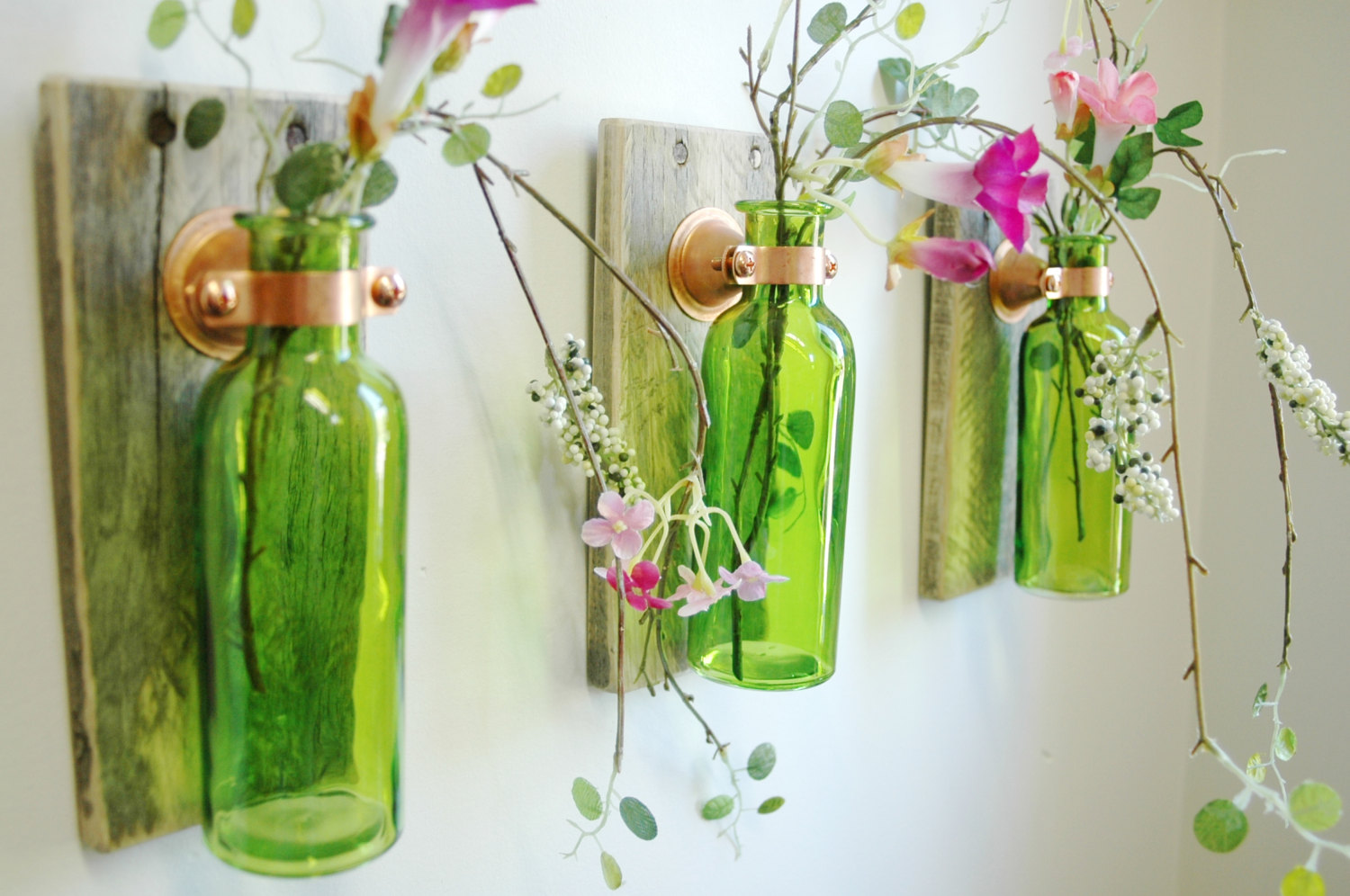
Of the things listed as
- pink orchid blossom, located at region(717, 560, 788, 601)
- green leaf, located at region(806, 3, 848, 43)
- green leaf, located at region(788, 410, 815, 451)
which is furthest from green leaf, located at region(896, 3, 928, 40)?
pink orchid blossom, located at region(717, 560, 788, 601)

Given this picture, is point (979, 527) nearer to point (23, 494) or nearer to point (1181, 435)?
point (1181, 435)

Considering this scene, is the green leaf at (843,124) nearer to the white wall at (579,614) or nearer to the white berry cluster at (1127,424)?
the white wall at (579,614)

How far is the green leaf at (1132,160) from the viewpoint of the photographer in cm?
83

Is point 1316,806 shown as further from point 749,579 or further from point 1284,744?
point 749,579

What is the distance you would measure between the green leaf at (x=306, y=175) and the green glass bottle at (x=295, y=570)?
0.4 inches

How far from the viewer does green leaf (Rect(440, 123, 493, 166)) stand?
50cm

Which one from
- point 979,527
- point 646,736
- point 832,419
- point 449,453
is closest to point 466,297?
point 449,453

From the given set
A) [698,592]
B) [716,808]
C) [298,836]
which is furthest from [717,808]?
[298,836]

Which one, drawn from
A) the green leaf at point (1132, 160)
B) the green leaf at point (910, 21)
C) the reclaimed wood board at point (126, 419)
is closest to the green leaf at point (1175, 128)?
the green leaf at point (1132, 160)

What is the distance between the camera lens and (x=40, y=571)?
0.48 meters

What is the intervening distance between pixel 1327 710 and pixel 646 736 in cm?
98

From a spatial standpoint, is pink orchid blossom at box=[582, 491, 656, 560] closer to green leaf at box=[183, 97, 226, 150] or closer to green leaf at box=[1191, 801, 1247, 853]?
green leaf at box=[183, 97, 226, 150]

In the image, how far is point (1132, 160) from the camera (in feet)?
2.75

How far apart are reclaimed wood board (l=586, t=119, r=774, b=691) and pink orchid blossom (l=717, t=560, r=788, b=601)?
10 centimetres
